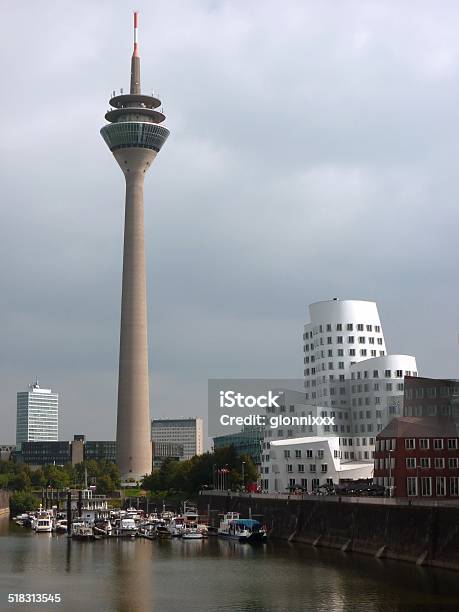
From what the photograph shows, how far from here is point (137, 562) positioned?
362 ft

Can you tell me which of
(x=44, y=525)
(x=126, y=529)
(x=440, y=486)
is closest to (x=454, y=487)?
(x=440, y=486)

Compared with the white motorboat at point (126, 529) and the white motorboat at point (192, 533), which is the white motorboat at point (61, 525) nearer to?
the white motorboat at point (126, 529)

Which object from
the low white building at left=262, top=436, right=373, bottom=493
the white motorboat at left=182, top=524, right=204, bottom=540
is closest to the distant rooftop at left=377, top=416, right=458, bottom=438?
the low white building at left=262, top=436, right=373, bottom=493

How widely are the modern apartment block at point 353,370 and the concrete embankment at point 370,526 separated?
29.9 metres

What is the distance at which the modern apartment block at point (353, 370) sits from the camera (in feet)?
555

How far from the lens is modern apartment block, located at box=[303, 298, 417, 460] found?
169250 mm

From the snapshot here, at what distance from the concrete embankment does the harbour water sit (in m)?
1.84

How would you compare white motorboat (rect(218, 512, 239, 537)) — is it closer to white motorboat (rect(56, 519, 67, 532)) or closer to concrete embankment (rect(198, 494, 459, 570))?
concrete embankment (rect(198, 494, 459, 570))

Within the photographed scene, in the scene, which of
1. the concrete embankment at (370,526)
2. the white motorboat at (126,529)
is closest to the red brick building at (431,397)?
the concrete embankment at (370,526)

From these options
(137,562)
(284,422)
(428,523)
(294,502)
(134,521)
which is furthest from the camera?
(284,422)

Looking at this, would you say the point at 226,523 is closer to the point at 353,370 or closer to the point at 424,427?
the point at 424,427

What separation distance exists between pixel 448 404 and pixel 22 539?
63.8 meters

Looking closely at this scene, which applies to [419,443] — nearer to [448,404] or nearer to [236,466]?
[448,404]

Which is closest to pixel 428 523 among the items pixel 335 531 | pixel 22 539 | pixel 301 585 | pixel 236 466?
pixel 301 585
